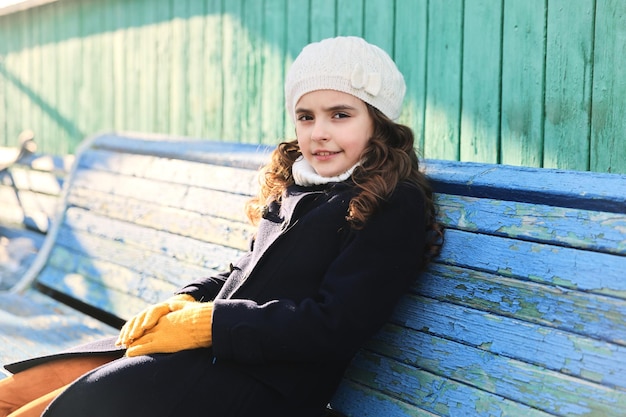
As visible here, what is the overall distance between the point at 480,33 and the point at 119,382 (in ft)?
7.48

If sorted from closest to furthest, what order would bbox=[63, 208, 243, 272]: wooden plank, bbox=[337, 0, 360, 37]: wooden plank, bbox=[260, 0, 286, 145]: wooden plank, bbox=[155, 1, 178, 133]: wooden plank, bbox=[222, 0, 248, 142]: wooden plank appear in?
bbox=[63, 208, 243, 272]: wooden plank, bbox=[337, 0, 360, 37]: wooden plank, bbox=[260, 0, 286, 145]: wooden plank, bbox=[222, 0, 248, 142]: wooden plank, bbox=[155, 1, 178, 133]: wooden plank

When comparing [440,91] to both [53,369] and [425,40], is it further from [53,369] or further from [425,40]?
[53,369]

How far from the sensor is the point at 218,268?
291 cm

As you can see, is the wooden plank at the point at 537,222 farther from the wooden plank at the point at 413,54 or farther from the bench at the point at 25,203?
the bench at the point at 25,203

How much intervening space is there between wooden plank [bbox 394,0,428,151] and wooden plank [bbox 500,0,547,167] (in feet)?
1.52

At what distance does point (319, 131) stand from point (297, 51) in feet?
7.89

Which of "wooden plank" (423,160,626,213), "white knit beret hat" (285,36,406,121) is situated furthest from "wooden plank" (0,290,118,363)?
"wooden plank" (423,160,626,213)

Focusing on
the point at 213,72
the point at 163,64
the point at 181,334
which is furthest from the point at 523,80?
the point at 163,64

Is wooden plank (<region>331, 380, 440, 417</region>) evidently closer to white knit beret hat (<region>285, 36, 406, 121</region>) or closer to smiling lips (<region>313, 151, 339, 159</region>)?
smiling lips (<region>313, 151, 339, 159</region>)

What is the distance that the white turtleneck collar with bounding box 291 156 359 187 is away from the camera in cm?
209

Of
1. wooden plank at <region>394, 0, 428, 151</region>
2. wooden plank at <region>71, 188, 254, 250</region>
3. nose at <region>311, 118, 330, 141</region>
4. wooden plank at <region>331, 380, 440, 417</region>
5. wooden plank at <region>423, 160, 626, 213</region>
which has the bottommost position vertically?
wooden plank at <region>331, 380, 440, 417</region>

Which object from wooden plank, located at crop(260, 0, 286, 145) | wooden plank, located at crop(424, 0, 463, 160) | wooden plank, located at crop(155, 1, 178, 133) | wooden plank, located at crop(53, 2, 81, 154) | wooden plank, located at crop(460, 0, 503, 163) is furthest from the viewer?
wooden plank, located at crop(53, 2, 81, 154)

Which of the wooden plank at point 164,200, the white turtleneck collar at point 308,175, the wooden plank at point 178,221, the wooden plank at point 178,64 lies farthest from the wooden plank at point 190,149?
the wooden plank at point 178,64

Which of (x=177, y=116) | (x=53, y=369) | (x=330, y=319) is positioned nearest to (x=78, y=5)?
(x=177, y=116)
